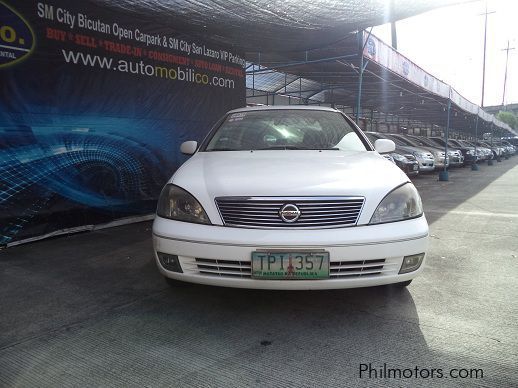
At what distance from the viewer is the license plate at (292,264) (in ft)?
7.49

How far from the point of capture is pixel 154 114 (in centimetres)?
586

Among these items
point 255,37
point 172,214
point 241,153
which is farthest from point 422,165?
point 172,214

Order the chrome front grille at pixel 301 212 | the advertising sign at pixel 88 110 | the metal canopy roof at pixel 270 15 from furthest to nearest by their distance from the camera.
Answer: the metal canopy roof at pixel 270 15 < the advertising sign at pixel 88 110 < the chrome front grille at pixel 301 212

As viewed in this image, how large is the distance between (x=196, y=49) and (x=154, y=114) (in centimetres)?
134

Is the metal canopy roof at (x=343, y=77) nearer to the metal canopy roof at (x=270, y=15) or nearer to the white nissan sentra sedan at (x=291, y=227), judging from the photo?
the metal canopy roof at (x=270, y=15)

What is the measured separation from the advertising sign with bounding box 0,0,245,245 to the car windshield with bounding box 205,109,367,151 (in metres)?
2.06

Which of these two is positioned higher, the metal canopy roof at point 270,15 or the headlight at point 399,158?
the metal canopy roof at point 270,15

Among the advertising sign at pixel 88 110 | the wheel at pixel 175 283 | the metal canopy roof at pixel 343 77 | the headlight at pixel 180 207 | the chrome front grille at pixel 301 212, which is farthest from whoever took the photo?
the metal canopy roof at pixel 343 77

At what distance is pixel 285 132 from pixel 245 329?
1.90 meters

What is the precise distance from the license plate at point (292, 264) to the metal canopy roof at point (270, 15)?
3.53 meters

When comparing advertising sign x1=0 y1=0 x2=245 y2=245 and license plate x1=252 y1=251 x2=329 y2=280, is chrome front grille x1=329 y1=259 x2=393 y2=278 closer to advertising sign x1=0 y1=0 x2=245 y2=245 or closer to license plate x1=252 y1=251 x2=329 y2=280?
license plate x1=252 y1=251 x2=329 y2=280

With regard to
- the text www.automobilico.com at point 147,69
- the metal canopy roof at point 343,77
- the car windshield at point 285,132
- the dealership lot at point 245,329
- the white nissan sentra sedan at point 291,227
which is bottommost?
the dealership lot at point 245,329
